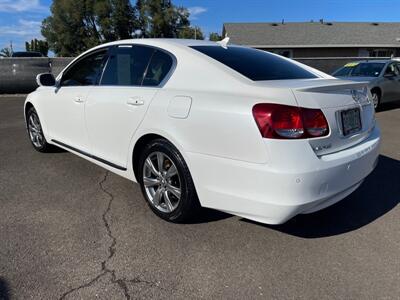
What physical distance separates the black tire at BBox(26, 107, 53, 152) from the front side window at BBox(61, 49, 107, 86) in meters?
1.05

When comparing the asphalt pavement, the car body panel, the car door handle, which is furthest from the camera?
the car body panel

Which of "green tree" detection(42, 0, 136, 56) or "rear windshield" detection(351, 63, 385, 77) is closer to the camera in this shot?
"rear windshield" detection(351, 63, 385, 77)

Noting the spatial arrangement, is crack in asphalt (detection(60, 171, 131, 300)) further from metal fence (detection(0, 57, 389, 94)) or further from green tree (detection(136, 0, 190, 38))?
green tree (detection(136, 0, 190, 38))

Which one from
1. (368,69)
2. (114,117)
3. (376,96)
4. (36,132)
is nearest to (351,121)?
(114,117)

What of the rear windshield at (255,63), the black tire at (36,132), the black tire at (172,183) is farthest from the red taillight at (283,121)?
the black tire at (36,132)

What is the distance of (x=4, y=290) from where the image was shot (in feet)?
8.22

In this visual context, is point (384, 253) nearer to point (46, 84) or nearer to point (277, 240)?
point (277, 240)

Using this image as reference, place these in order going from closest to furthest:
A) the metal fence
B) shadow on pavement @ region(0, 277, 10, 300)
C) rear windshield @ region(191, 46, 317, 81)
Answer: shadow on pavement @ region(0, 277, 10, 300), rear windshield @ region(191, 46, 317, 81), the metal fence

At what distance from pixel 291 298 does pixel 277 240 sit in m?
0.74

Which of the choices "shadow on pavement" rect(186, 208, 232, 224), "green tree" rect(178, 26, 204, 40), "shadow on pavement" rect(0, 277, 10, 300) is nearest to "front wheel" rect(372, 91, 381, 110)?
"shadow on pavement" rect(186, 208, 232, 224)

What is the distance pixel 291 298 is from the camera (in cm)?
248

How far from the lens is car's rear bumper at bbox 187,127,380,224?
2.63m

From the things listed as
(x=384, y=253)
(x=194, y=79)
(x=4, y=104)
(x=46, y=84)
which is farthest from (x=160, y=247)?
(x=4, y=104)

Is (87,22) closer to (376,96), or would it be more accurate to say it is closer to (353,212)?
(376,96)
